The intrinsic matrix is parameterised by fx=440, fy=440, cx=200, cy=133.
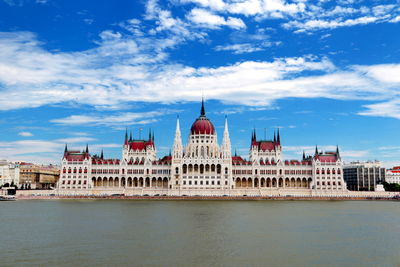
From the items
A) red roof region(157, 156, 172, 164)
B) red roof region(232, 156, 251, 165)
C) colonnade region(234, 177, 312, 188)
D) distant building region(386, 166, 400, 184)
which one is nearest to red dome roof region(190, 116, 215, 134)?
red roof region(157, 156, 172, 164)

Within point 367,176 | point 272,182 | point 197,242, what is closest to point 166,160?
point 272,182

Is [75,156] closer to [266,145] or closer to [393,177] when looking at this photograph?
[266,145]

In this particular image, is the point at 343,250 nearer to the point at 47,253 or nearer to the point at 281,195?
the point at 47,253

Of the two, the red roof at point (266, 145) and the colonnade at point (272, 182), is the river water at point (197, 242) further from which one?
the red roof at point (266, 145)

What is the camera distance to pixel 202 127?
126500mm

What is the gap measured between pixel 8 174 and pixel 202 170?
68769mm

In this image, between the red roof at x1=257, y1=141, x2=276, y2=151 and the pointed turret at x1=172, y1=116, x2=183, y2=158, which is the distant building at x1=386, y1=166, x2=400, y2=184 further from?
the pointed turret at x1=172, y1=116, x2=183, y2=158

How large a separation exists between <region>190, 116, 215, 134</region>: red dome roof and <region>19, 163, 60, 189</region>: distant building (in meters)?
52.6

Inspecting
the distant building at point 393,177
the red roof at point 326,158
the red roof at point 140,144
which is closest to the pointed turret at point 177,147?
the red roof at point 140,144

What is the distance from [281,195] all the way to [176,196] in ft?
86.0

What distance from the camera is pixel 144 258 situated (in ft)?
95.9

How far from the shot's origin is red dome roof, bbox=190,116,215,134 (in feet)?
413

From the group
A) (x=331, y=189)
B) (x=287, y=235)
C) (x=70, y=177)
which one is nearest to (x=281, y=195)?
(x=331, y=189)

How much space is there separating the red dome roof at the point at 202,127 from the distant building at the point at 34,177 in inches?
2069
